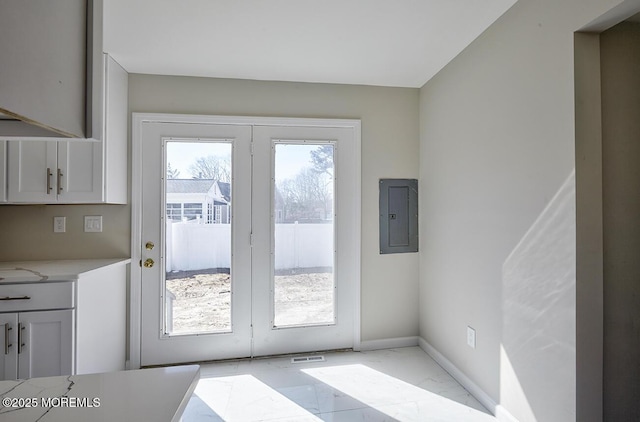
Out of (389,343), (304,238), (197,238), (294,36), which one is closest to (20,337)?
(197,238)

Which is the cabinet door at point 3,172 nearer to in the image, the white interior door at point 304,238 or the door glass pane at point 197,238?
the door glass pane at point 197,238

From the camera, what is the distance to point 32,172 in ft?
6.75

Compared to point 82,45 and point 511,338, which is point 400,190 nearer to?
point 511,338

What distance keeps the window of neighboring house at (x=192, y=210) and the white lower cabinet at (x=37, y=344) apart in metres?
0.97

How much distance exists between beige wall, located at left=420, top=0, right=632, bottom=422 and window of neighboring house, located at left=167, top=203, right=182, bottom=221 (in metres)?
2.03

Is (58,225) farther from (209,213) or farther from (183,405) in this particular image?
(183,405)

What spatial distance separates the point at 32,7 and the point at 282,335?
103 inches

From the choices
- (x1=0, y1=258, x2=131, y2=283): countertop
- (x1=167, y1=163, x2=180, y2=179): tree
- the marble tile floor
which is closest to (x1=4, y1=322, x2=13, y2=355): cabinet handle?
(x1=0, y1=258, x2=131, y2=283): countertop

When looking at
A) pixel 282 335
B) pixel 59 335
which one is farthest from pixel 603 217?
pixel 59 335

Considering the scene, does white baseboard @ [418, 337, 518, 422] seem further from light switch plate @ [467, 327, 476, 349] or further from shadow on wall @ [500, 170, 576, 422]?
light switch plate @ [467, 327, 476, 349]

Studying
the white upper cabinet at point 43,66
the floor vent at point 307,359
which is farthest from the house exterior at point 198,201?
the white upper cabinet at point 43,66

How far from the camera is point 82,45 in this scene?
0.45 meters

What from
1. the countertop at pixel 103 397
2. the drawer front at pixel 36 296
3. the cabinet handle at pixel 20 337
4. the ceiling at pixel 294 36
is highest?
the ceiling at pixel 294 36

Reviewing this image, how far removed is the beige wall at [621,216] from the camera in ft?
4.71
